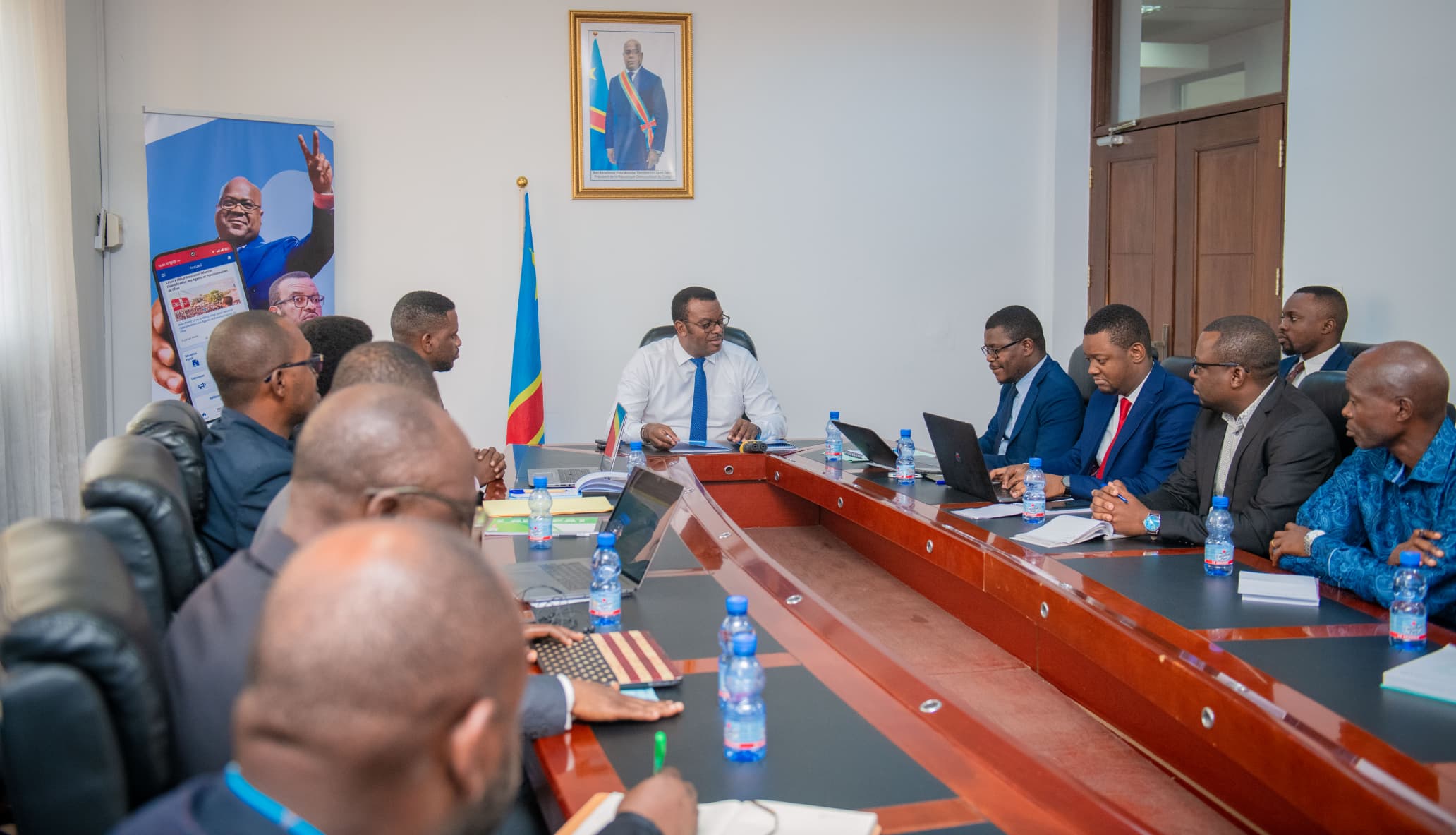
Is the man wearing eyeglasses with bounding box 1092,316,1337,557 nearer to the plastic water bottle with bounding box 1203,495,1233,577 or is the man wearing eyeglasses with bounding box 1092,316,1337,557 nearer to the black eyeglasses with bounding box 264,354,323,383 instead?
the plastic water bottle with bounding box 1203,495,1233,577

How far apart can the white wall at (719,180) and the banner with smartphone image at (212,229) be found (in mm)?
214

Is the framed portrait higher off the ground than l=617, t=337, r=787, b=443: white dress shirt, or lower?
higher

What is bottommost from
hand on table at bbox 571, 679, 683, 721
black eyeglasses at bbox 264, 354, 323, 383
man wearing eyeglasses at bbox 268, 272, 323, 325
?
hand on table at bbox 571, 679, 683, 721

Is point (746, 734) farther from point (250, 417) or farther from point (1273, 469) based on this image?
point (1273, 469)

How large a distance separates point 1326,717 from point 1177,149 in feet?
14.7

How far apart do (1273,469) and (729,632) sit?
177 cm

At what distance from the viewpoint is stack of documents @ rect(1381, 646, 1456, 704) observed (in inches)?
67.1

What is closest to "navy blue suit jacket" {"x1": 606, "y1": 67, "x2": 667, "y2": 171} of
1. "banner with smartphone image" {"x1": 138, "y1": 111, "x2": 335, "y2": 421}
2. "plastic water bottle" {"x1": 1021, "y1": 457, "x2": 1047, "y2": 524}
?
"banner with smartphone image" {"x1": 138, "y1": 111, "x2": 335, "y2": 421}

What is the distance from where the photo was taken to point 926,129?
6148mm

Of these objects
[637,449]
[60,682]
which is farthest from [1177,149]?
[60,682]

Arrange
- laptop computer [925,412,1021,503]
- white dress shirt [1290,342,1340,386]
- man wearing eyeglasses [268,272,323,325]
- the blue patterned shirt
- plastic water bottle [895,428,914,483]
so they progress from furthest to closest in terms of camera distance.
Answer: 1. man wearing eyeglasses [268,272,323,325]
2. white dress shirt [1290,342,1340,386]
3. plastic water bottle [895,428,914,483]
4. laptop computer [925,412,1021,503]
5. the blue patterned shirt

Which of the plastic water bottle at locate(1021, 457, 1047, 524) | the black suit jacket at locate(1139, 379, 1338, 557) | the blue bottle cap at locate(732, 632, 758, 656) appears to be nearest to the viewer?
the blue bottle cap at locate(732, 632, 758, 656)

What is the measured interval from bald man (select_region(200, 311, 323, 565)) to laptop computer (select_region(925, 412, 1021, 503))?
1.80 m

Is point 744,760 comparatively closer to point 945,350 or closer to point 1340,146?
point 1340,146
